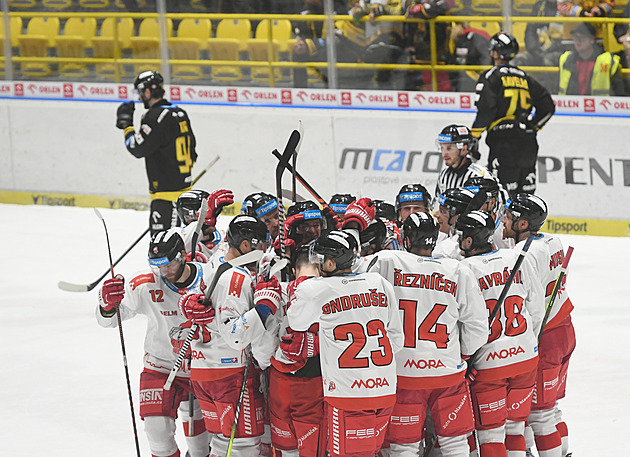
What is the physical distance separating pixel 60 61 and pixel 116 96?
0.96 metres

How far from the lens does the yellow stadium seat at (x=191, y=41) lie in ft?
38.3


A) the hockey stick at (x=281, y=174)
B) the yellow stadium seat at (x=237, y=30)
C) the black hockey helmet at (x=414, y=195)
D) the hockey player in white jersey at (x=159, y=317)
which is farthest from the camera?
the yellow stadium seat at (x=237, y=30)

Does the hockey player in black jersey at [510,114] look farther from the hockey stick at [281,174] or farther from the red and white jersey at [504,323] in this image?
the red and white jersey at [504,323]

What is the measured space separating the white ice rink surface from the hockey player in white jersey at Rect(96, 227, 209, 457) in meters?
0.89

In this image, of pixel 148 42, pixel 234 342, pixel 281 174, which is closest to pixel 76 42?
pixel 148 42

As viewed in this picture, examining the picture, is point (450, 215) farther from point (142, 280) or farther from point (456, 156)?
point (142, 280)

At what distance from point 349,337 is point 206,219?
6.06 ft

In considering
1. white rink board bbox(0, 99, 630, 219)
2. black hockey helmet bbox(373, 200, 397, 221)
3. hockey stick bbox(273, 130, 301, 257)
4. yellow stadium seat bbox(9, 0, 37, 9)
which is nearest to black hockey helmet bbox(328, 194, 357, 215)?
black hockey helmet bbox(373, 200, 397, 221)

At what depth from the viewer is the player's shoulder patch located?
4.62m

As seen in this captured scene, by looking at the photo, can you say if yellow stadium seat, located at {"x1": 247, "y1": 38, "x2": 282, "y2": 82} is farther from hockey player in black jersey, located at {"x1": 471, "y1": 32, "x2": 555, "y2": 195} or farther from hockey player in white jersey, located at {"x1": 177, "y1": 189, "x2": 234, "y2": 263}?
hockey player in white jersey, located at {"x1": 177, "y1": 189, "x2": 234, "y2": 263}

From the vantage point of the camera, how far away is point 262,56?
11422mm

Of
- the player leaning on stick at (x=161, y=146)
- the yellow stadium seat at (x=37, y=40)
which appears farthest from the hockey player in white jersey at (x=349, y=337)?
the yellow stadium seat at (x=37, y=40)

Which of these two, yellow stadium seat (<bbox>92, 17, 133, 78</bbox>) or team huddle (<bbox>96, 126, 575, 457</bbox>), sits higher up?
yellow stadium seat (<bbox>92, 17, 133, 78</bbox>)

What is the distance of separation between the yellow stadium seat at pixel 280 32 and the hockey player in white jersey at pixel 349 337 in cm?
742
